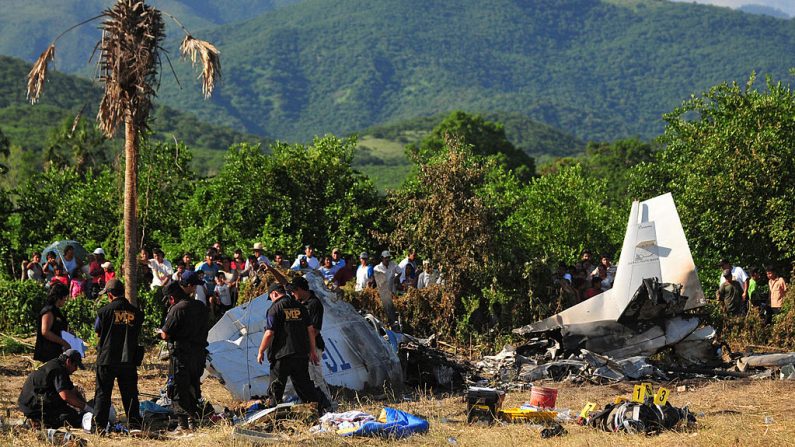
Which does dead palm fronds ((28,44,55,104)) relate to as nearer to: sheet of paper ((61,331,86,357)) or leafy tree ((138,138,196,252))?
sheet of paper ((61,331,86,357))

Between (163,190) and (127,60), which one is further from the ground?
(127,60)

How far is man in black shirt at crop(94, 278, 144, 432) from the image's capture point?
11.1 meters

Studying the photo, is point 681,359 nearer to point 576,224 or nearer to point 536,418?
point 536,418

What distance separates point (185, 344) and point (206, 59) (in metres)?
5.63

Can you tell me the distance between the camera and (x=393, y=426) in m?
11.0

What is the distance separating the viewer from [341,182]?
2705cm

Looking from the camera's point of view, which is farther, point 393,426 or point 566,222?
point 566,222

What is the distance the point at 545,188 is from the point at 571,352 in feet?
53.7

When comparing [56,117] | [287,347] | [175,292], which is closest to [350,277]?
[287,347]

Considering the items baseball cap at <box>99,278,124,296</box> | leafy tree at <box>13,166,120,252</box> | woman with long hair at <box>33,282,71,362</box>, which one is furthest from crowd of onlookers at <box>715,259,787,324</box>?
leafy tree at <box>13,166,120,252</box>

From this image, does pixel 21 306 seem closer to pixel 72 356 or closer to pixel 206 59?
pixel 206 59

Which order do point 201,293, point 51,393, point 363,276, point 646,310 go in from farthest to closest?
point 363,276
point 201,293
point 646,310
point 51,393

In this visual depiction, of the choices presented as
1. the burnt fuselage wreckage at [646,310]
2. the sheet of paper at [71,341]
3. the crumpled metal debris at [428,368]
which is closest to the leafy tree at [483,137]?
the burnt fuselage wreckage at [646,310]

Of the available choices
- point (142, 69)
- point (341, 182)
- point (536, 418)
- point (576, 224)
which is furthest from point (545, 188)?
point (536, 418)
